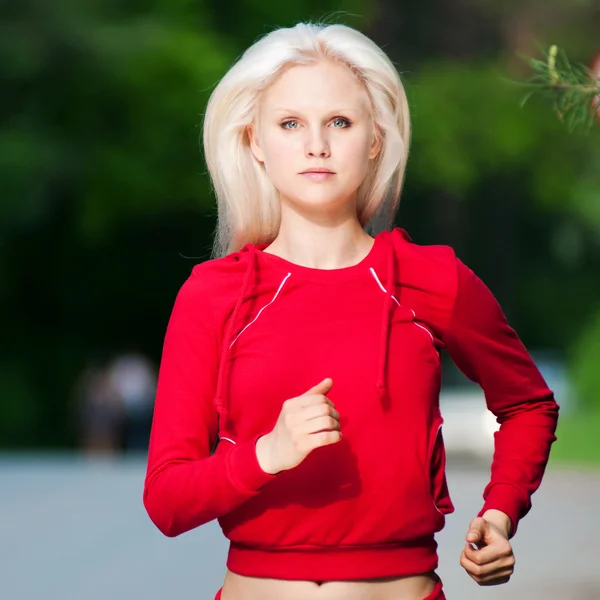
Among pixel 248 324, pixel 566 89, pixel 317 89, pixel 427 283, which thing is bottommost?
pixel 248 324

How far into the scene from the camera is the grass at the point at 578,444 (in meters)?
16.8

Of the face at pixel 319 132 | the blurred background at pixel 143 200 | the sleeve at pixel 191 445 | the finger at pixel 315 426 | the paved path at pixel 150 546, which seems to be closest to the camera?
the finger at pixel 315 426

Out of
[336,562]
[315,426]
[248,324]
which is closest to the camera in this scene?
[315,426]

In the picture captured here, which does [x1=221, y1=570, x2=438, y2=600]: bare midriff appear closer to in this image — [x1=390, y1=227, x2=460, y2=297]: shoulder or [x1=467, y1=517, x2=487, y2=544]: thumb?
[x1=467, y1=517, x2=487, y2=544]: thumb

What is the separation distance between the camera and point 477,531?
2.62 metres

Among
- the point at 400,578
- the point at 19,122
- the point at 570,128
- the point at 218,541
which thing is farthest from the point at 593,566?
the point at 19,122

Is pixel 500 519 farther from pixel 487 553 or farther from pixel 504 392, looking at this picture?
pixel 504 392

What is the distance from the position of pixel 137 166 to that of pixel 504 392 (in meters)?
20.7

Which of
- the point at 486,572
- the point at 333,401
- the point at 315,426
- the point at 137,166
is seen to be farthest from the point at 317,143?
the point at 137,166

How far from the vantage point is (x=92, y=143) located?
911 inches

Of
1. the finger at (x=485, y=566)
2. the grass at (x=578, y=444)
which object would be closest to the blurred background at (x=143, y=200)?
the grass at (x=578, y=444)

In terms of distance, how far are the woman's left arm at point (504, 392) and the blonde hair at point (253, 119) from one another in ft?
0.74

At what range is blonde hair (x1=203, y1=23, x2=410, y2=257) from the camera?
281 centimetres

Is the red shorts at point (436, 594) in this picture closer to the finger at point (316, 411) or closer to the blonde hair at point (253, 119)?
the finger at point (316, 411)
